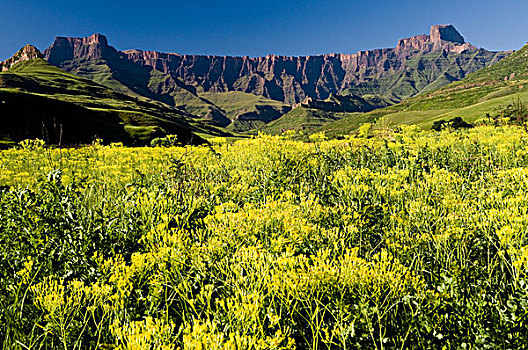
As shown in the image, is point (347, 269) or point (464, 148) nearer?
point (347, 269)

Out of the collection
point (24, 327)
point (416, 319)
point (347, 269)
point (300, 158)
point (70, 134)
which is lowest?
point (24, 327)

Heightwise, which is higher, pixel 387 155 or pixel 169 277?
pixel 387 155

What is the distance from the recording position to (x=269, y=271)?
10.5 feet

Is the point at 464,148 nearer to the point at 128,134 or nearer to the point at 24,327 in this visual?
the point at 24,327

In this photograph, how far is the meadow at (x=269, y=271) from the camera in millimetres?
2789

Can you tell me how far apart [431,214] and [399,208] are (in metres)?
0.92

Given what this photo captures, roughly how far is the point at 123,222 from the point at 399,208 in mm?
5415

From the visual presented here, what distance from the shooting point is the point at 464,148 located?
13.4 meters

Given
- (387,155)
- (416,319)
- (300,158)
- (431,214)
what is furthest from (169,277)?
(387,155)

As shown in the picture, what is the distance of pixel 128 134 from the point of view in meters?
73.9

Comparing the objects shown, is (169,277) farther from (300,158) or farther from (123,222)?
(300,158)

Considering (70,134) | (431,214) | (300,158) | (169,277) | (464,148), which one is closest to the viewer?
(169,277)

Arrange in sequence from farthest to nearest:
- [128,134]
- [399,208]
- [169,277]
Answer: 1. [128,134]
2. [399,208]
3. [169,277]

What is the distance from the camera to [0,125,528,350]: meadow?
2.79 m
